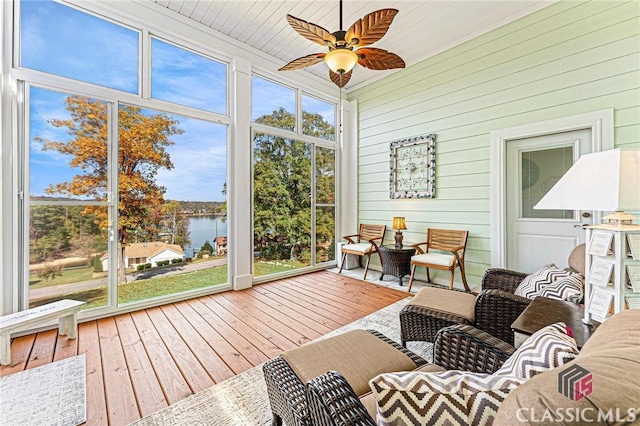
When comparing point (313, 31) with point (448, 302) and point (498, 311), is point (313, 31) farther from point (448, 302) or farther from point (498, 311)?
point (498, 311)

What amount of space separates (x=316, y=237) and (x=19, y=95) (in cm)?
411

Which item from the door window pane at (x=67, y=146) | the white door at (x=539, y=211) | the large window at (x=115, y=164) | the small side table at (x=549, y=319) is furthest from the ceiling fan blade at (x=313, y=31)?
the white door at (x=539, y=211)

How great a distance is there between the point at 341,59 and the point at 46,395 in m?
3.30

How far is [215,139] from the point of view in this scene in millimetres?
3832

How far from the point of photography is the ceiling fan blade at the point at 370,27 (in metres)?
2.14

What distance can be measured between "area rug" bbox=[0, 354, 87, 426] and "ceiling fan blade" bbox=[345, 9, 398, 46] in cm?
332

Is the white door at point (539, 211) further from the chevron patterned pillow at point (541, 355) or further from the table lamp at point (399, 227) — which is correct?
the chevron patterned pillow at point (541, 355)

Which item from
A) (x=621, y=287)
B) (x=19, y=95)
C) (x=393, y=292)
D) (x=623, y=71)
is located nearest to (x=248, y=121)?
(x=19, y=95)

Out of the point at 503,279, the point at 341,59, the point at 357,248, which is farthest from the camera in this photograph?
the point at 357,248

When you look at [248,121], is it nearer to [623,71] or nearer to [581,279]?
[581,279]

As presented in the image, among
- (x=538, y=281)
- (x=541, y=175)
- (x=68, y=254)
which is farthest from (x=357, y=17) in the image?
(x=68, y=254)

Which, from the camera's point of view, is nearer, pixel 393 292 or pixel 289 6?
pixel 289 6

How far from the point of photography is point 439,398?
68 centimetres

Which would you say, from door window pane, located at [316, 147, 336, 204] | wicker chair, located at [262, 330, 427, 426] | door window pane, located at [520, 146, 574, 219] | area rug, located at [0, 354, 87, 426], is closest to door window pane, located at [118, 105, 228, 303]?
area rug, located at [0, 354, 87, 426]
